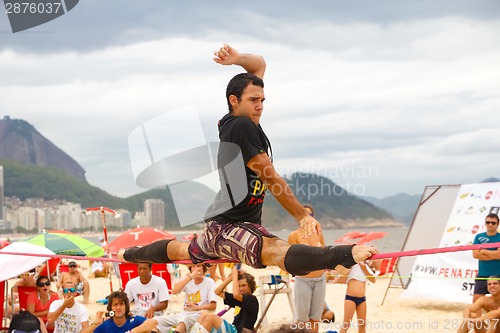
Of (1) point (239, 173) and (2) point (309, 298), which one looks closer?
(1) point (239, 173)

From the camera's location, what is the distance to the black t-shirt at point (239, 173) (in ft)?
13.5

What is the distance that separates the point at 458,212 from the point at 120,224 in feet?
239

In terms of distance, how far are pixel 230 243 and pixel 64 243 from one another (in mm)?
6637

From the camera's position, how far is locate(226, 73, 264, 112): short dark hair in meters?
4.24

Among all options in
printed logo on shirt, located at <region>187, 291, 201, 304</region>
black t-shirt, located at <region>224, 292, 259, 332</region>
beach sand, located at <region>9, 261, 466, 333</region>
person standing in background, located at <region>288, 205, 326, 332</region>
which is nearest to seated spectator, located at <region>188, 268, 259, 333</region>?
black t-shirt, located at <region>224, 292, 259, 332</region>

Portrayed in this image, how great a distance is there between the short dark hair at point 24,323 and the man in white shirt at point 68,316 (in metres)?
0.61

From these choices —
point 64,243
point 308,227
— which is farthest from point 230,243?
point 64,243

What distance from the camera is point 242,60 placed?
15.3ft

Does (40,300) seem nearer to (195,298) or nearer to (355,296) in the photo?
(195,298)

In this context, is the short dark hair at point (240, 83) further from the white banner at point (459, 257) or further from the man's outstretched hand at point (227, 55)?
the white banner at point (459, 257)

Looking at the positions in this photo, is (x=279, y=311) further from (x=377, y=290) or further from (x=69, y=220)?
(x=69, y=220)

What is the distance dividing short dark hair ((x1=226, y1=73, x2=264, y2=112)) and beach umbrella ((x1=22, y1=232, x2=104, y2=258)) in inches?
232

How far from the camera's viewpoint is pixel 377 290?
14.4 m

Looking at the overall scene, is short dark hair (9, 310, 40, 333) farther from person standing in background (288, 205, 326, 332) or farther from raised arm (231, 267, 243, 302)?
person standing in background (288, 205, 326, 332)
